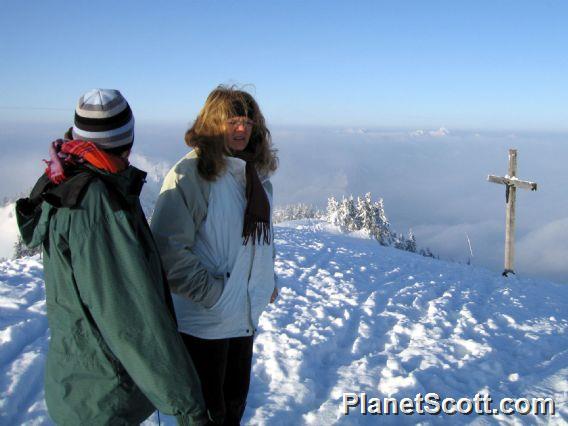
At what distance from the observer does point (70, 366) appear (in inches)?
80.1

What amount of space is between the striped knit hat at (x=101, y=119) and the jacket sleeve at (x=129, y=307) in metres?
0.42

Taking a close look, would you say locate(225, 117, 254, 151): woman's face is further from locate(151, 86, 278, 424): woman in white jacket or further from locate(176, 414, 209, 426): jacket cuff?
locate(176, 414, 209, 426): jacket cuff

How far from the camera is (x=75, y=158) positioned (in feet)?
6.69

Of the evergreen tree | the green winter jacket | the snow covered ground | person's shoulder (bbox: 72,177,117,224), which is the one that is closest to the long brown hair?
the green winter jacket

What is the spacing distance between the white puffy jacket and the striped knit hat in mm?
664

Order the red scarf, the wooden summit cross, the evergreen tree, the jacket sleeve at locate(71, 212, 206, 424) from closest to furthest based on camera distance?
the jacket sleeve at locate(71, 212, 206, 424)
the red scarf
the wooden summit cross
the evergreen tree

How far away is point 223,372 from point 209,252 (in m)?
0.85

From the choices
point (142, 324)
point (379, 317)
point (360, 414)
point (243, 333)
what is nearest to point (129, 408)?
point (142, 324)

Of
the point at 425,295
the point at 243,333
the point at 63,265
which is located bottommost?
the point at 425,295

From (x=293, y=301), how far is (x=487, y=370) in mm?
3521

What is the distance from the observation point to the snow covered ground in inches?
180

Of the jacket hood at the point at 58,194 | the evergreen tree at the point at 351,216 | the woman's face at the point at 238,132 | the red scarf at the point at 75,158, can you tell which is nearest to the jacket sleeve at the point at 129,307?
the jacket hood at the point at 58,194

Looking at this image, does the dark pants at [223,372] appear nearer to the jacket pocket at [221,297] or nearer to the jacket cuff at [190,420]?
the jacket pocket at [221,297]

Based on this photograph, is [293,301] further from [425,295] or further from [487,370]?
[487,370]
